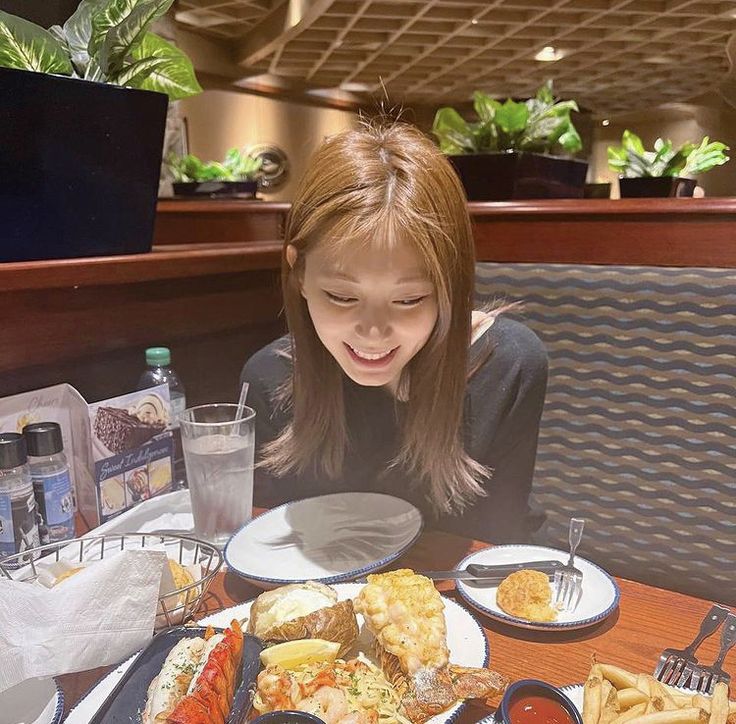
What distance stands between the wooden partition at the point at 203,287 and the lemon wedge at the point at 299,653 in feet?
2.70

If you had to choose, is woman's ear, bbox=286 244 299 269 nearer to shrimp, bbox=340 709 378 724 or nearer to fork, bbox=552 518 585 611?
fork, bbox=552 518 585 611

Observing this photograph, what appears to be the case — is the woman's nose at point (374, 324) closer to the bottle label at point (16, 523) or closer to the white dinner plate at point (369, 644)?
the white dinner plate at point (369, 644)

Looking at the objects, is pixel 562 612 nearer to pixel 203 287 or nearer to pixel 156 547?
pixel 156 547

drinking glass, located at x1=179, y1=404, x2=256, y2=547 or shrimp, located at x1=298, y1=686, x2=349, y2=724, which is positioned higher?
drinking glass, located at x1=179, y1=404, x2=256, y2=547

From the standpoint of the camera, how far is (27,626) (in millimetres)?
754

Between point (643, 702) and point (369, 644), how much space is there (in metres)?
0.34

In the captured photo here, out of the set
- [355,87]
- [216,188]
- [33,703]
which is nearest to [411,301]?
[33,703]

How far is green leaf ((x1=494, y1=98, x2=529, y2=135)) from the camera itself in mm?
2057

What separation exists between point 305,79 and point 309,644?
9.84 metres

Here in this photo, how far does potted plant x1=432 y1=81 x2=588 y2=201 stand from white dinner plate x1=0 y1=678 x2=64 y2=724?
1826 mm

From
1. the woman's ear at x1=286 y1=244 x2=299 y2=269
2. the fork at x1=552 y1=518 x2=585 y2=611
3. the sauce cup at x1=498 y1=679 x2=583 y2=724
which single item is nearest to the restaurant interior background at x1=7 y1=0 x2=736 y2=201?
the woman's ear at x1=286 y1=244 x2=299 y2=269

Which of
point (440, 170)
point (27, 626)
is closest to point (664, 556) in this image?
point (440, 170)

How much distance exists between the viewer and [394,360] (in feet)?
3.98

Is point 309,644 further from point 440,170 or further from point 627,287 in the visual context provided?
point 627,287
